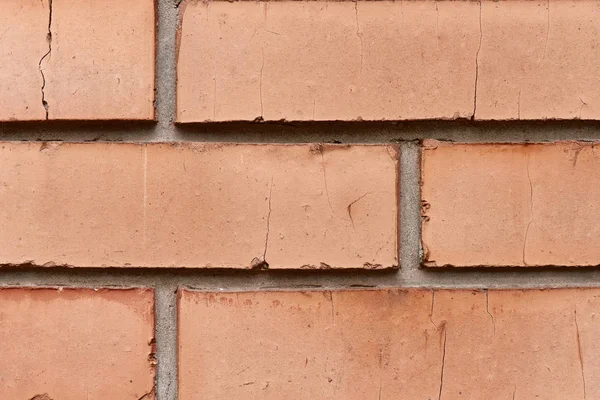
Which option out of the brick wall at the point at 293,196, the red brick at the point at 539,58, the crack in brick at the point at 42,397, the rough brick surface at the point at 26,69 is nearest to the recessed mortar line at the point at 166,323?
the brick wall at the point at 293,196

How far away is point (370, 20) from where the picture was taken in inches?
27.1

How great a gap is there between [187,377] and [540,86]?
577 millimetres

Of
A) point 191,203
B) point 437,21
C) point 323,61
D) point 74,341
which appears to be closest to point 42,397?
point 74,341

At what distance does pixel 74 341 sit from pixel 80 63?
350 mm

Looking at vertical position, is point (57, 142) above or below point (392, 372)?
above

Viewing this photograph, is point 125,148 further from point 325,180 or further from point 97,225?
point 325,180

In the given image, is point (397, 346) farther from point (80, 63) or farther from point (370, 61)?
point (80, 63)

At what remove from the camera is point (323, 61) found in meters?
0.69

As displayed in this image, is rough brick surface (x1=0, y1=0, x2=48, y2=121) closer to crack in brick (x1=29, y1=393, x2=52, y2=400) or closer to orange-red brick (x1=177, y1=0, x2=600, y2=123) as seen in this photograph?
orange-red brick (x1=177, y1=0, x2=600, y2=123)

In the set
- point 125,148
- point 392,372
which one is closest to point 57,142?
point 125,148

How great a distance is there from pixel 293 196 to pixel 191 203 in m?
0.13

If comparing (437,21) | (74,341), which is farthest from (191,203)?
(437,21)

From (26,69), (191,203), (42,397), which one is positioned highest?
(26,69)

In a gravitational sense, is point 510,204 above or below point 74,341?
above
